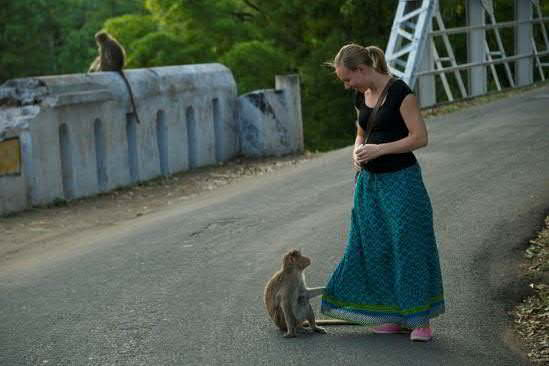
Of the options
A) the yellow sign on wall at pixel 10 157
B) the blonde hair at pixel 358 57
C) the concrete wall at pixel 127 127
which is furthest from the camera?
the concrete wall at pixel 127 127

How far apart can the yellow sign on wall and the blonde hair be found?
807cm

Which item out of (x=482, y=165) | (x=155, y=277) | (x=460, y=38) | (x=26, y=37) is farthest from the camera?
(x=26, y=37)

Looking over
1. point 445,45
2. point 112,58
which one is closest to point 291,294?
point 112,58

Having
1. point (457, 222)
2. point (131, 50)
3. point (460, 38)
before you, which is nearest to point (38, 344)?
point (457, 222)

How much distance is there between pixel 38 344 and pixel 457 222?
16.1 feet

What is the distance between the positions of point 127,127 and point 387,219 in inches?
416

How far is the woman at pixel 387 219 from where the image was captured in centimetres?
593

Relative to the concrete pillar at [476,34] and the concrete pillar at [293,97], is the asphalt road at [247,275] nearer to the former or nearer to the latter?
the concrete pillar at [293,97]

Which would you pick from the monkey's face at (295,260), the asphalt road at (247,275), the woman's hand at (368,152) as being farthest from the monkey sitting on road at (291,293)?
the woman's hand at (368,152)

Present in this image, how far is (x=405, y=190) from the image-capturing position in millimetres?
5988

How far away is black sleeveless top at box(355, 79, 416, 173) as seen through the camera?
5922mm

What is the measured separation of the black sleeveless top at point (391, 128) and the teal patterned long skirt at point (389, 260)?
55 mm

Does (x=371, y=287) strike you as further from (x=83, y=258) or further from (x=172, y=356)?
(x=83, y=258)

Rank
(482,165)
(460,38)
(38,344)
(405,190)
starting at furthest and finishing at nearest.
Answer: (460,38) < (482,165) < (38,344) < (405,190)
